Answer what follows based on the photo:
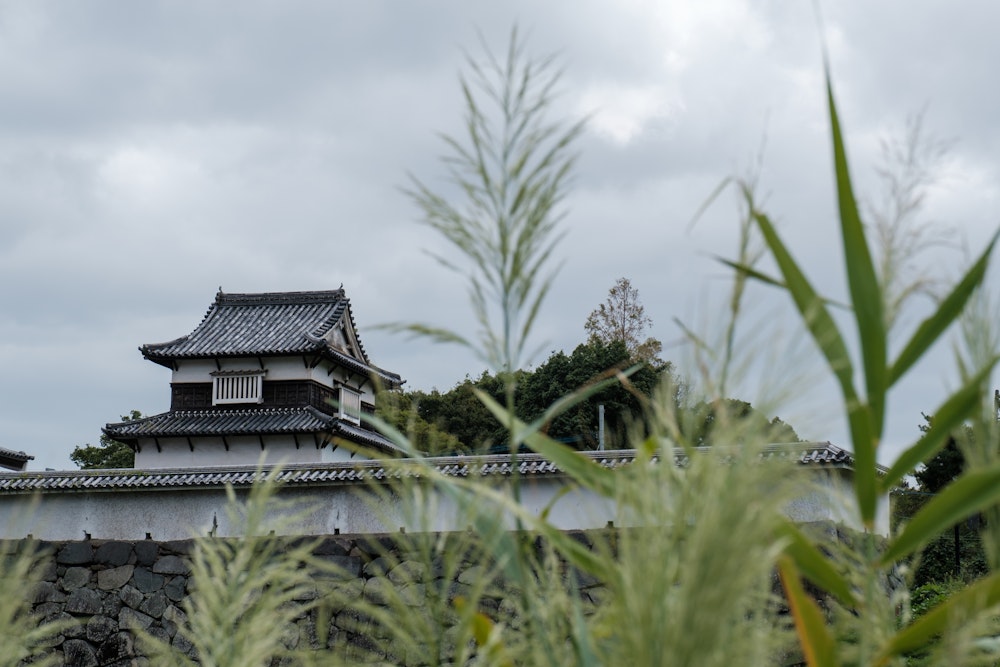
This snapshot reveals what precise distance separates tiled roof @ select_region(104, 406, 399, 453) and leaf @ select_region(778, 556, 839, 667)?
18.3 m

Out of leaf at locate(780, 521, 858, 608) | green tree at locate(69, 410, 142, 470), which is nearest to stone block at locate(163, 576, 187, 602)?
leaf at locate(780, 521, 858, 608)

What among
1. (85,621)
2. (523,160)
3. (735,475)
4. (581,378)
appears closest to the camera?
(735,475)

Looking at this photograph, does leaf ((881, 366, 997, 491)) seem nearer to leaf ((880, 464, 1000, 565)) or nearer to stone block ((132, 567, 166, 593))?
leaf ((880, 464, 1000, 565))

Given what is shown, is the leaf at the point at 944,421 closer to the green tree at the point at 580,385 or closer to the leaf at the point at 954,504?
the leaf at the point at 954,504

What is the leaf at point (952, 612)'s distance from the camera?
755 mm

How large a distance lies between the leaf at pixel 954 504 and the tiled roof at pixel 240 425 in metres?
18.3

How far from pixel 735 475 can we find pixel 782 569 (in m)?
0.38

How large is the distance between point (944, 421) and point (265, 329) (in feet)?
69.4

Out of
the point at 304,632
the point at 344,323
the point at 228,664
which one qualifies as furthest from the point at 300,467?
the point at 344,323

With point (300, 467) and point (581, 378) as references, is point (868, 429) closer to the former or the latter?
point (300, 467)

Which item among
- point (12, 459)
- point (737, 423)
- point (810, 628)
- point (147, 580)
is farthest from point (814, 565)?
point (12, 459)

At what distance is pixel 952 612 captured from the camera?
30.7 inches

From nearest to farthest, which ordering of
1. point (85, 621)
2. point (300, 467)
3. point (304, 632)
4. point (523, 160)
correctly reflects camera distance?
point (523, 160) → point (304, 632) → point (85, 621) → point (300, 467)

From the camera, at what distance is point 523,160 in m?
0.91
